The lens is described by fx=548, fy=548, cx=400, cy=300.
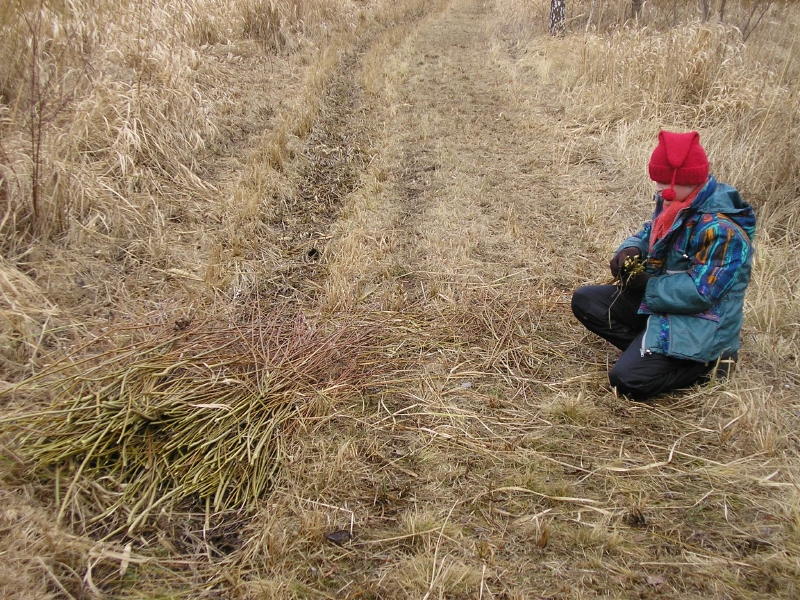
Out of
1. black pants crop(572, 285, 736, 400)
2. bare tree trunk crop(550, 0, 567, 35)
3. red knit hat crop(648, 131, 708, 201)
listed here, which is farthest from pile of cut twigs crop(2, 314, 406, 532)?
bare tree trunk crop(550, 0, 567, 35)

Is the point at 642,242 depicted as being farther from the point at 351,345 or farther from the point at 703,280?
the point at 351,345

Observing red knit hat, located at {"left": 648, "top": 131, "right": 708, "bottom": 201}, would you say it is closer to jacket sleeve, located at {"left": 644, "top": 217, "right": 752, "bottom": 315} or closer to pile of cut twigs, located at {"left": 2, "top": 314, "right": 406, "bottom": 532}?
jacket sleeve, located at {"left": 644, "top": 217, "right": 752, "bottom": 315}

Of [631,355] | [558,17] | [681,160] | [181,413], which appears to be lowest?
[631,355]

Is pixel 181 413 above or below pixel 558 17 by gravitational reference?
below

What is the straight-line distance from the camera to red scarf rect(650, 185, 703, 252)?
258 centimetres

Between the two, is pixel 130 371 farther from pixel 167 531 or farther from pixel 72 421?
pixel 167 531

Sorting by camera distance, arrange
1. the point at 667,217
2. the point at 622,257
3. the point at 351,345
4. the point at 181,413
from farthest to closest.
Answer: the point at 351,345, the point at 622,257, the point at 667,217, the point at 181,413

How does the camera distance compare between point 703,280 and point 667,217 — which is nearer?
point 703,280

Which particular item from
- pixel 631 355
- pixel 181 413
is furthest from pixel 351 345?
pixel 631 355

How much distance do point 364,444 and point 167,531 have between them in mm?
863

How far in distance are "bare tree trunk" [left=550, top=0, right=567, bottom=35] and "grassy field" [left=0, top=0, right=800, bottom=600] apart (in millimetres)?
3392

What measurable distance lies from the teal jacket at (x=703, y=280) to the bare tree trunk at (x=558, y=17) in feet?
26.2

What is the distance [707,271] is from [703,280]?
1.7 inches

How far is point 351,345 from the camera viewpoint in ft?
10.1
